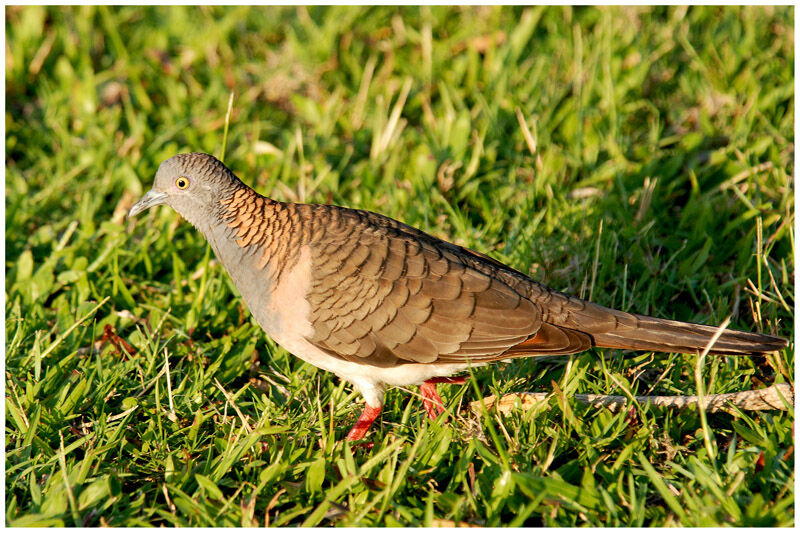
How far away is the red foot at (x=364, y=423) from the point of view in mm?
3535

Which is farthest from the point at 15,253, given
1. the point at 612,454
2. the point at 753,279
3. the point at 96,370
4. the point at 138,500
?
the point at 753,279

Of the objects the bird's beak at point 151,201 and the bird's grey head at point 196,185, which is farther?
the bird's beak at point 151,201

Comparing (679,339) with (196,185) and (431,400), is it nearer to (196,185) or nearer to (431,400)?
(431,400)

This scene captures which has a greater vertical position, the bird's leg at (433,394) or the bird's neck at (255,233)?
the bird's neck at (255,233)

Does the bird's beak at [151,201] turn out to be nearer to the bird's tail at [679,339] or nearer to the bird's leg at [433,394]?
the bird's leg at [433,394]

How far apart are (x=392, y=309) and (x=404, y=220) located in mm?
1517

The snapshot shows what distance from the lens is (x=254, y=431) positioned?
133 inches

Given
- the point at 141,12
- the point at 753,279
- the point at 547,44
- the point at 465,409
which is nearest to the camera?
the point at 465,409

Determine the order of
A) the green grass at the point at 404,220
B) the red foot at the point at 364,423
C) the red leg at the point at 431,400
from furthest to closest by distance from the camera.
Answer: the red leg at the point at 431,400 → the red foot at the point at 364,423 → the green grass at the point at 404,220

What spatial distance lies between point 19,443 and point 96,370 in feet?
1.77

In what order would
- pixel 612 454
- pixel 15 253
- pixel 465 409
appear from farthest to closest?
pixel 15 253, pixel 465 409, pixel 612 454

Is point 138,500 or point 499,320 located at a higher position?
point 499,320

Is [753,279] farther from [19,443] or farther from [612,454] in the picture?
[19,443]

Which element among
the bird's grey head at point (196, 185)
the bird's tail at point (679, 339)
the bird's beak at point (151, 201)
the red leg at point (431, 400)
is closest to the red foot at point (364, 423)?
the red leg at point (431, 400)
